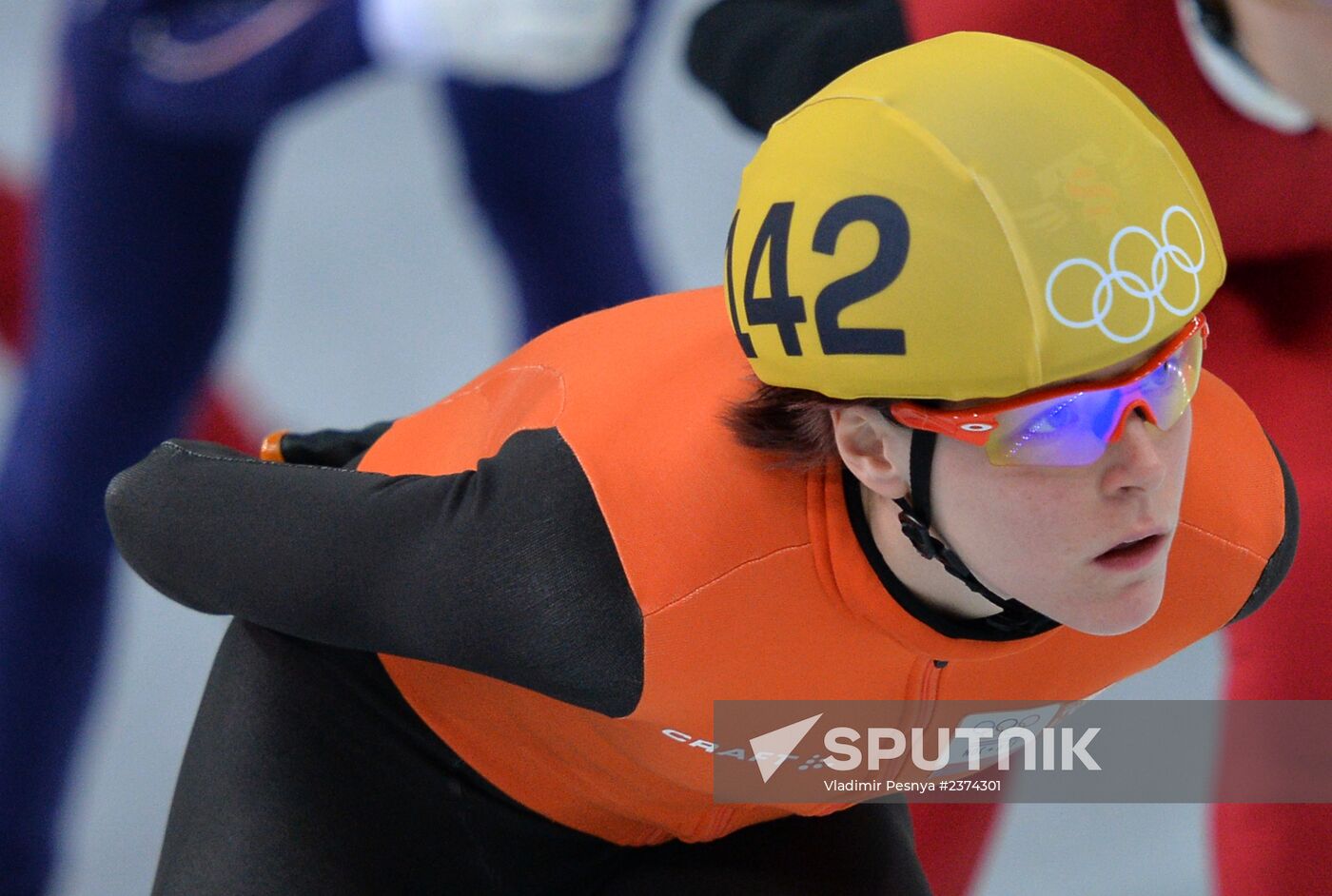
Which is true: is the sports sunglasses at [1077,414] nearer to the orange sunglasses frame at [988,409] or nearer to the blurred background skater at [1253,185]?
the orange sunglasses frame at [988,409]

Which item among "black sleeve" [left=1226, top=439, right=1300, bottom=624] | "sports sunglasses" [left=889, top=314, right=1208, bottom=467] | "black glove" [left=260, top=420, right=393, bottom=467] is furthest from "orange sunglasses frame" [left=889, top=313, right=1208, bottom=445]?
"black glove" [left=260, top=420, right=393, bottom=467]

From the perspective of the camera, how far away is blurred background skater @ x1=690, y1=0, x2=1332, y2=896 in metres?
1.21

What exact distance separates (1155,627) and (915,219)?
1.26ft

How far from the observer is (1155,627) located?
3.57ft

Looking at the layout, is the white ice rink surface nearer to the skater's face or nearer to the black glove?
the black glove

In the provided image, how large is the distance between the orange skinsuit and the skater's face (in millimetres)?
59

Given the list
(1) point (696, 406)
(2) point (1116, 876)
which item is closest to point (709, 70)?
(1) point (696, 406)

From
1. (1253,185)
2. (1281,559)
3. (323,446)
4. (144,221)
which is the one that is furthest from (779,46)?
(144,221)

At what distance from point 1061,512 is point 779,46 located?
72 centimetres

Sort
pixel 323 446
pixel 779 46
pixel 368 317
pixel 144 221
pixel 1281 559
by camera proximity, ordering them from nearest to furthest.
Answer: pixel 1281 559 → pixel 323 446 → pixel 779 46 → pixel 144 221 → pixel 368 317

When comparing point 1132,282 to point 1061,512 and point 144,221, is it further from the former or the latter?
point 144,221

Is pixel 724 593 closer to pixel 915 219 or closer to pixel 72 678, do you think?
pixel 915 219

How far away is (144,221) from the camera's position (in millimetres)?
1986

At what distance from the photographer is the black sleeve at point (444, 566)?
98 cm
